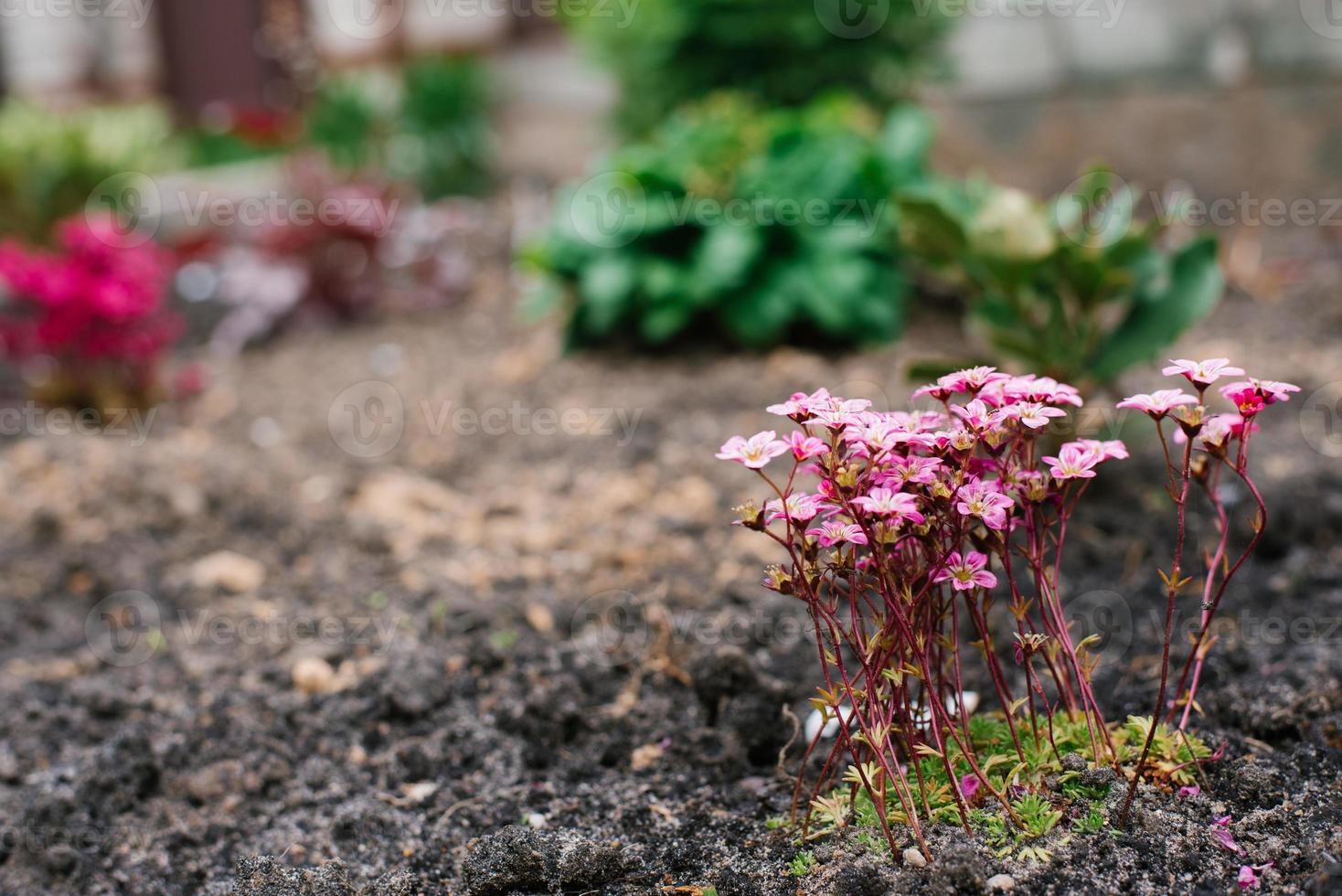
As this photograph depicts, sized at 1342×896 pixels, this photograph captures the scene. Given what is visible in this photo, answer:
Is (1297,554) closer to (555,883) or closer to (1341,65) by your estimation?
(555,883)

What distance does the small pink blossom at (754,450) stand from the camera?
1275 millimetres

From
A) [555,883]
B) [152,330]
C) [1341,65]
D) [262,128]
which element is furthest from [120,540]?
[262,128]

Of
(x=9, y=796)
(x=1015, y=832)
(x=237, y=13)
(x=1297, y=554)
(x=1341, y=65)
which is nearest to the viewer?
(x=1015, y=832)

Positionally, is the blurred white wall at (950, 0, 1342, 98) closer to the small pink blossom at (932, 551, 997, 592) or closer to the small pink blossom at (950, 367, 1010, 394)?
the small pink blossom at (950, 367, 1010, 394)

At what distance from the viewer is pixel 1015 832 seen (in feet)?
4.52

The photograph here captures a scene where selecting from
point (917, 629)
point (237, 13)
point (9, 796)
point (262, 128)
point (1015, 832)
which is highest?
point (237, 13)

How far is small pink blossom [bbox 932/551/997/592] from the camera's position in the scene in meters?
1.32

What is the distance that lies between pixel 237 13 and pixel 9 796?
32.2 ft
